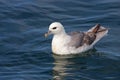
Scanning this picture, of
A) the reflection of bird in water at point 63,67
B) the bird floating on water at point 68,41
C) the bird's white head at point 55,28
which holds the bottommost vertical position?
the reflection of bird in water at point 63,67

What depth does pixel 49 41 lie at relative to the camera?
2047 cm

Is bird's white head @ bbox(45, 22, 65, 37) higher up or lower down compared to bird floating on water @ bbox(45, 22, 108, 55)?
higher up

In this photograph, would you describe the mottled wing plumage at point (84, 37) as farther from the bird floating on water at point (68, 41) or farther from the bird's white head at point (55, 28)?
the bird's white head at point (55, 28)

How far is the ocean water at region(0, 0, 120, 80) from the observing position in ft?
59.1

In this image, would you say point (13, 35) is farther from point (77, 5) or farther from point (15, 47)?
point (77, 5)

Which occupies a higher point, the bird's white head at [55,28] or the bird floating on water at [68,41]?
the bird's white head at [55,28]

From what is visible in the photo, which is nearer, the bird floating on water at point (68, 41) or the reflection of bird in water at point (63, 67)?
the reflection of bird in water at point (63, 67)

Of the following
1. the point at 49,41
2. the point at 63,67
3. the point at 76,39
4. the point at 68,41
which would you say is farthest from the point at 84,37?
the point at 63,67

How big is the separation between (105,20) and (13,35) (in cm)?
355

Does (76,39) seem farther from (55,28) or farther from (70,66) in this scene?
(70,66)

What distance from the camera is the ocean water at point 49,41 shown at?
18000 millimetres

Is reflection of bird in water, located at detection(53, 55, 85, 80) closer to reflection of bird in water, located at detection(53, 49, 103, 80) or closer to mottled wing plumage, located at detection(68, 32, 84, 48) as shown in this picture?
reflection of bird in water, located at detection(53, 49, 103, 80)

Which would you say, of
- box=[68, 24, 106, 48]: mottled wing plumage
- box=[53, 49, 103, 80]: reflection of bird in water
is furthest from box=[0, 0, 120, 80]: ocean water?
box=[68, 24, 106, 48]: mottled wing plumage

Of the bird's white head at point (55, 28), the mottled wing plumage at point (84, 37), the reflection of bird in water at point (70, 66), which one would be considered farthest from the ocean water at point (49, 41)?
the bird's white head at point (55, 28)
